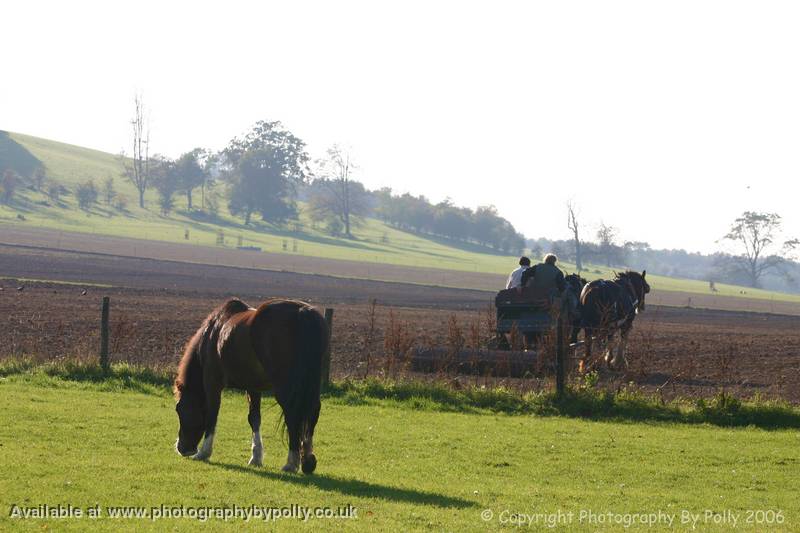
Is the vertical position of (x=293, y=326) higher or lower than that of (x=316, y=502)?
higher

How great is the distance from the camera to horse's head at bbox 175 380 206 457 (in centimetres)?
1174

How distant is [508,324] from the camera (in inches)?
885

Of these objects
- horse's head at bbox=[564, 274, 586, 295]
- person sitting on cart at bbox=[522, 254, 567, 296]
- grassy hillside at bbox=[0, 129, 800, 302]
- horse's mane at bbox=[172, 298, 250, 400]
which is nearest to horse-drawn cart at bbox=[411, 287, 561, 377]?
person sitting on cart at bbox=[522, 254, 567, 296]

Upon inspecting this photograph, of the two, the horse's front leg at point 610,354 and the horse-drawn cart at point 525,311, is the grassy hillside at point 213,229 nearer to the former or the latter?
the horse-drawn cart at point 525,311

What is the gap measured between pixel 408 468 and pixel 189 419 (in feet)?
8.15

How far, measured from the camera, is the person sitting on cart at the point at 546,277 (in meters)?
22.5

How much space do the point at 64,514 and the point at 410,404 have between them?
8982 mm

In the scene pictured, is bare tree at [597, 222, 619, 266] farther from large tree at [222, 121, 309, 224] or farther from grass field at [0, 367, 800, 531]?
grass field at [0, 367, 800, 531]

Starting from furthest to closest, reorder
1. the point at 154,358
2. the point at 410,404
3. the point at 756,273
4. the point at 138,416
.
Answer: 1. the point at 756,273
2. the point at 154,358
3. the point at 410,404
4. the point at 138,416

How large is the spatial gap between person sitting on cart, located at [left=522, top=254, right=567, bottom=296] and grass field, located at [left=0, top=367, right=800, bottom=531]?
6.11 metres

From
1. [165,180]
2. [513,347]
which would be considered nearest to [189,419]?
[513,347]

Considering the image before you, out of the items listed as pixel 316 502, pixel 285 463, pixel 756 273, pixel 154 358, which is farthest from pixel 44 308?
pixel 756 273

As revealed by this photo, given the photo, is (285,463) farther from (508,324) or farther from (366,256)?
(366,256)

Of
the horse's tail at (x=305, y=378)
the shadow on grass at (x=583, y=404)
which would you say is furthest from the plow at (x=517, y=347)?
the horse's tail at (x=305, y=378)
